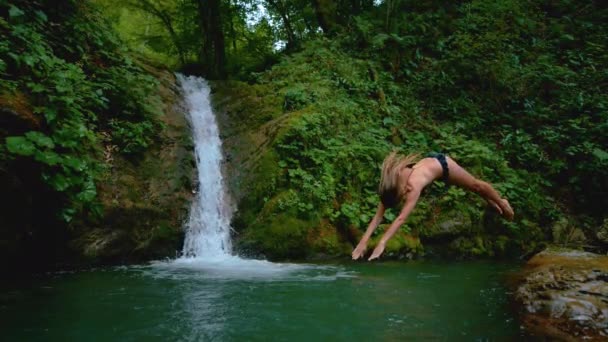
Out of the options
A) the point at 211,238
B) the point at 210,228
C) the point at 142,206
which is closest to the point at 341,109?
the point at 210,228

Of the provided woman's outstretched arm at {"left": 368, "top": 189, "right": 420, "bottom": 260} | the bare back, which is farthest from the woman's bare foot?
woman's outstretched arm at {"left": 368, "top": 189, "right": 420, "bottom": 260}

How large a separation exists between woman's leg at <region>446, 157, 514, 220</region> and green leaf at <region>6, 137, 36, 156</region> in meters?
4.95

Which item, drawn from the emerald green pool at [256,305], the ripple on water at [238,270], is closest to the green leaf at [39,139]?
the emerald green pool at [256,305]

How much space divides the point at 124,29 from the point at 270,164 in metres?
15.7

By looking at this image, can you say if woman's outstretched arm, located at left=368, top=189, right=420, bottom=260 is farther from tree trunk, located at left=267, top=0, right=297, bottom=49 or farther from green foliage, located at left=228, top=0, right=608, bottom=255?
tree trunk, located at left=267, top=0, right=297, bottom=49

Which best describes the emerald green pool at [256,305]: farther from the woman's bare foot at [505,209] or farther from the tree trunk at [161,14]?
the tree trunk at [161,14]

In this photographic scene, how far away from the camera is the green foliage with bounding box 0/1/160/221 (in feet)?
19.6

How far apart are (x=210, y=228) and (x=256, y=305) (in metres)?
4.27

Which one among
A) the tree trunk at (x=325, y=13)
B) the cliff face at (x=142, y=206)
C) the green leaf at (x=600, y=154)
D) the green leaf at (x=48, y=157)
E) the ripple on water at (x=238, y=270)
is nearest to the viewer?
the green leaf at (x=48, y=157)

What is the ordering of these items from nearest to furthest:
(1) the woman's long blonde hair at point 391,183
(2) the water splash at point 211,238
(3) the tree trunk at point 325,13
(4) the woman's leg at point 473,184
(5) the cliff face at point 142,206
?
(1) the woman's long blonde hair at point 391,183 → (4) the woman's leg at point 473,184 → (2) the water splash at point 211,238 → (5) the cliff face at point 142,206 → (3) the tree trunk at point 325,13

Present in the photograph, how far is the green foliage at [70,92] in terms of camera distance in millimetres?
5988

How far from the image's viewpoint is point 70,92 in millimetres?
6742

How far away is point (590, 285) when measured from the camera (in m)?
4.64

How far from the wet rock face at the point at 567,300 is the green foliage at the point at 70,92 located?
229 inches
